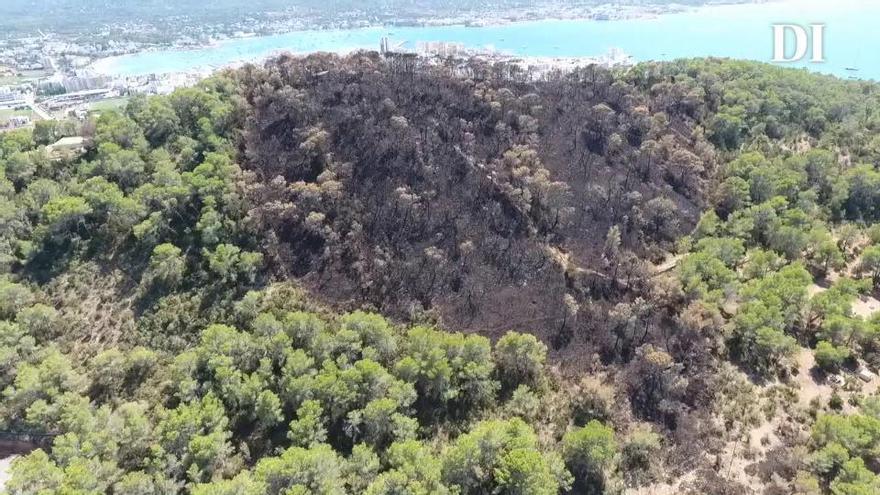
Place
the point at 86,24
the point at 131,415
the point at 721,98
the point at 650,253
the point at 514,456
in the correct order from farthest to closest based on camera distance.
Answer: the point at 86,24 → the point at 721,98 → the point at 650,253 → the point at 131,415 → the point at 514,456

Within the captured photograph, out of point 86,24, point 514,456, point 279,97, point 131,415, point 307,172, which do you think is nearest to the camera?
point 514,456

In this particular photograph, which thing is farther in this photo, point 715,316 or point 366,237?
point 366,237

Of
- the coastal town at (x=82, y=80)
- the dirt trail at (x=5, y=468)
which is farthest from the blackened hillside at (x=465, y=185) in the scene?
the dirt trail at (x=5, y=468)

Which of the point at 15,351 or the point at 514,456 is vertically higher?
the point at 15,351

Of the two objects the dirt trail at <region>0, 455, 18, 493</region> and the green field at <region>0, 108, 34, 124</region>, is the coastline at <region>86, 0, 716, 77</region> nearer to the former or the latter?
the green field at <region>0, 108, 34, 124</region>

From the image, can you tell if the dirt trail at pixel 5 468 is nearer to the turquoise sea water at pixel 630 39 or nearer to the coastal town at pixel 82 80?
the coastal town at pixel 82 80

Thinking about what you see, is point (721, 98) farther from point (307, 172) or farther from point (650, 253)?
point (307, 172)

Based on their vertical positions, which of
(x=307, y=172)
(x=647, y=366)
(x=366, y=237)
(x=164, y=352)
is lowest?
(x=647, y=366)

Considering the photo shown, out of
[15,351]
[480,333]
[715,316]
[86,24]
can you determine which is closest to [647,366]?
[715,316]
